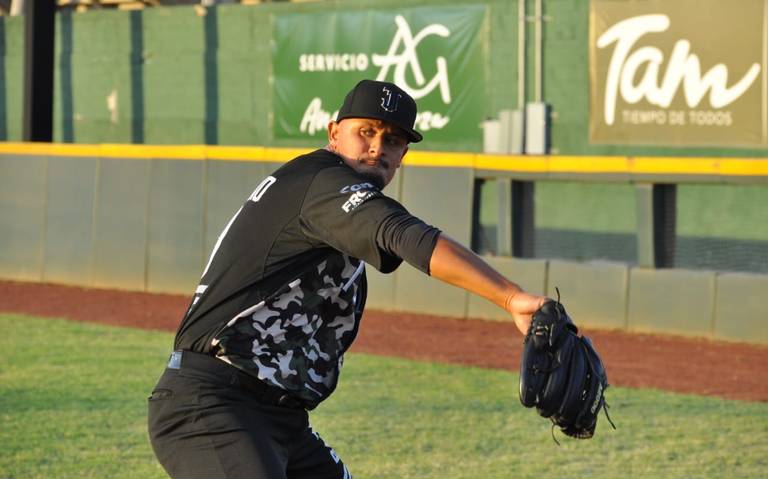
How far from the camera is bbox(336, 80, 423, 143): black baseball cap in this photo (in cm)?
351

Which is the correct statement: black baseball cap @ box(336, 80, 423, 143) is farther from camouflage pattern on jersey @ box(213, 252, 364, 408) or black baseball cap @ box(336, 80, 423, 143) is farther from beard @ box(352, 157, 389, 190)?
camouflage pattern on jersey @ box(213, 252, 364, 408)

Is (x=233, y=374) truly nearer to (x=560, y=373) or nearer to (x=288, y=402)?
(x=288, y=402)

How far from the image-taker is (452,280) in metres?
3.11

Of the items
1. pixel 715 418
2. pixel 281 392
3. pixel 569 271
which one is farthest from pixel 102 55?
pixel 281 392

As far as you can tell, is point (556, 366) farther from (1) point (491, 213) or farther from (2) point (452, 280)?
(1) point (491, 213)

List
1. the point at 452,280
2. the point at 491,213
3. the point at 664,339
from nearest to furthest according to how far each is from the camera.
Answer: the point at 452,280 → the point at 664,339 → the point at 491,213

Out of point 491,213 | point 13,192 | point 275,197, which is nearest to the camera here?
point 275,197

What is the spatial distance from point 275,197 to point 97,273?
1242 cm

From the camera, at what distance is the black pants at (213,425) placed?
3.54 m

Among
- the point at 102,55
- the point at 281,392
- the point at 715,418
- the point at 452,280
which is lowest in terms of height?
the point at 715,418

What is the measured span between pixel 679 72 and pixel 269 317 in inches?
492

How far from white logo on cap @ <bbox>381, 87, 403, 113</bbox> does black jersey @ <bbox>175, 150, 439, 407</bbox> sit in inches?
7.8

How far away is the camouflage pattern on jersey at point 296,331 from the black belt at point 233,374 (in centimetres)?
2

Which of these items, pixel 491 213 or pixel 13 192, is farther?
pixel 13 192
